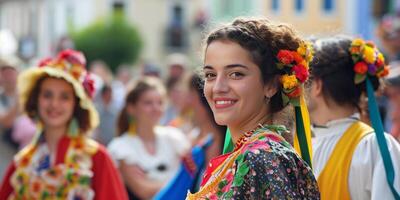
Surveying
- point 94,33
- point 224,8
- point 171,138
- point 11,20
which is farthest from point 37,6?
point 171,138

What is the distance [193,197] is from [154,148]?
4.39m

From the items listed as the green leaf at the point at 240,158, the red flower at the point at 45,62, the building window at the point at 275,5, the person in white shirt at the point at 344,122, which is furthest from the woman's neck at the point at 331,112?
the building window at the point at 275,5

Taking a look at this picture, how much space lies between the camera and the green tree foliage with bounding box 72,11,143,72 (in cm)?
4588

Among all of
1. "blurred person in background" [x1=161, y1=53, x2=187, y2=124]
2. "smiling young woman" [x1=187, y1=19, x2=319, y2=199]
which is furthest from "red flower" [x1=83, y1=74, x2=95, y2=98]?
"blurred person in background" [x1=161, y1=53, x2=187, y2=124]

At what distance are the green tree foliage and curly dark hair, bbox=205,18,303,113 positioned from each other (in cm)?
4223

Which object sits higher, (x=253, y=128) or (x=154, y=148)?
(x=253, y=128)

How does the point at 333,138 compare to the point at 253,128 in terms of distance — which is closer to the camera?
the point at 253,128

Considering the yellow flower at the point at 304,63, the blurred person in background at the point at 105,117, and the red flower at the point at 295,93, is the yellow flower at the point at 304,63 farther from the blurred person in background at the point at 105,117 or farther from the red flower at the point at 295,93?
the blurred person in background at the point at 105,117

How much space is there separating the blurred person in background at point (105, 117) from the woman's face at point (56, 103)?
4.62m

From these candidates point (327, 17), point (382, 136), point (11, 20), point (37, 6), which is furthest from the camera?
point (11, 20)

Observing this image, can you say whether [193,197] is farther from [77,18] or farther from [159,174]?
[77,18]

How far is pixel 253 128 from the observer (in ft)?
11.7

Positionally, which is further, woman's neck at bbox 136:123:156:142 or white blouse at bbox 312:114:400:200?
woman's neck at bbox 136:123:156:142

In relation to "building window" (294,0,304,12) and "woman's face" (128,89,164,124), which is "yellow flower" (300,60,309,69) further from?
"building window" (294,0,304,12)
